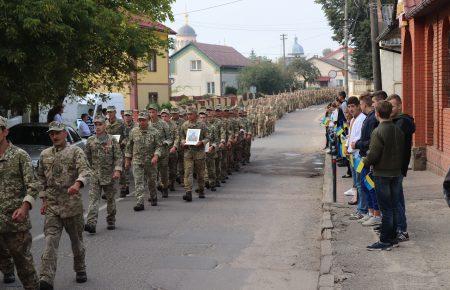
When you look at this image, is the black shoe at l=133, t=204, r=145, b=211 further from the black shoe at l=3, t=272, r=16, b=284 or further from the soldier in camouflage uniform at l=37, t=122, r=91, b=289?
the black shoe at l=3, t=272, r=16, b=284

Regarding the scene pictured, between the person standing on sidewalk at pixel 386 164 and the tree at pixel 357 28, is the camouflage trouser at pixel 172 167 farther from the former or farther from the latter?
the tree at pixel 357 28

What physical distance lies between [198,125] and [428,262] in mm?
7402

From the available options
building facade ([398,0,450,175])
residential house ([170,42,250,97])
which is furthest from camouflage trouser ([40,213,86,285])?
residential house ([170,42,250,97])

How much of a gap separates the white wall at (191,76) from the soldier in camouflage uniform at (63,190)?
79491mm

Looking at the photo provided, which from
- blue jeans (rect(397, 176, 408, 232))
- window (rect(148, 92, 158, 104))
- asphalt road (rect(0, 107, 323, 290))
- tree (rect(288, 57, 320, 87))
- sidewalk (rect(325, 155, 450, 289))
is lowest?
asphalt road (rect(0, 107, 323, 290))

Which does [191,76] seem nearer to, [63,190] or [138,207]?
[138,207]

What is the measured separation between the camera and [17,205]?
7.20 m

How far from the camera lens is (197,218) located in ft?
40.5

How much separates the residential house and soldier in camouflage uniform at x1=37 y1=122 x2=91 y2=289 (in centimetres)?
7830

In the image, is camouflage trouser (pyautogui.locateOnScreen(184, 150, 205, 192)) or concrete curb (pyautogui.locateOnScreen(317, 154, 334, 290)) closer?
concrete curb (pyautogui.locateOnScreen(317, 154, 334, 290))

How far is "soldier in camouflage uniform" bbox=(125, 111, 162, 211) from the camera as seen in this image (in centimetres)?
1331

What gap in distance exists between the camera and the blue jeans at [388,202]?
9.07 m

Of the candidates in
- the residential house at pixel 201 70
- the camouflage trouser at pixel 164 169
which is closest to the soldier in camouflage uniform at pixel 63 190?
the camouflage trouser at pixel 164 169

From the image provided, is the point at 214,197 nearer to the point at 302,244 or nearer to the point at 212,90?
the point at 302,244
